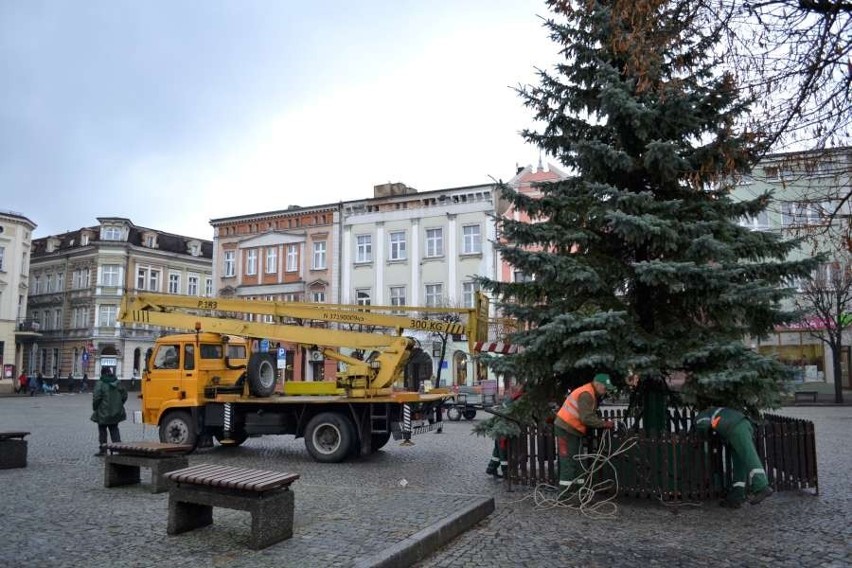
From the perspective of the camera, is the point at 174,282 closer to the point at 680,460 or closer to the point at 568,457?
the point at 568,457

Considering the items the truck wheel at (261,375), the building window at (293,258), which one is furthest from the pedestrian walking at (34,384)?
the truck wheel at (261,375)

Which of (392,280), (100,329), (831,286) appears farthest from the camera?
(100,329)

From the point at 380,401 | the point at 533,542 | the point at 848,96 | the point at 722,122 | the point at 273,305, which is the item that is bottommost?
the point at 533,542

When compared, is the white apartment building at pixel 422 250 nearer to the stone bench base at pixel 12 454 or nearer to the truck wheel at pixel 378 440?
the truck wheel at pixel 378 440

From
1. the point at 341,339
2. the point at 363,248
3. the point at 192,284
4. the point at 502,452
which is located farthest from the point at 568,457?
the point at 192,284

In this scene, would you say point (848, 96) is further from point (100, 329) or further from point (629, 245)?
point (100, 329)

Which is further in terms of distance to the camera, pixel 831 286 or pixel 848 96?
pixel 831 286

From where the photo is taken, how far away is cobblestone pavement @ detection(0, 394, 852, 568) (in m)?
6.44

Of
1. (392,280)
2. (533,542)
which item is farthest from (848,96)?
(392,280)

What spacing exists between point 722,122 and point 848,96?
3.00 metres

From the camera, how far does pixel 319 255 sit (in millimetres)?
47469

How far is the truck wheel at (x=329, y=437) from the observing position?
528 inches

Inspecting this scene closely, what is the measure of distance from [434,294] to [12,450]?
3299 cm

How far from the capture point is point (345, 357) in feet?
48.0
